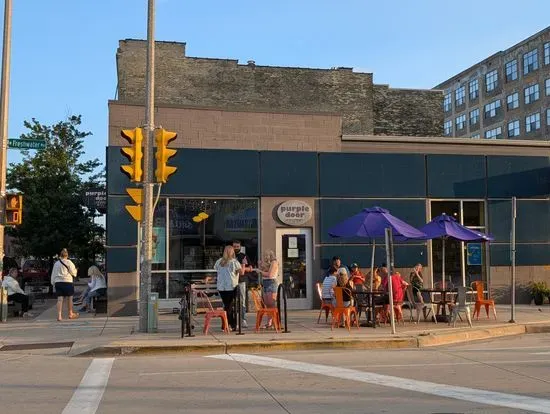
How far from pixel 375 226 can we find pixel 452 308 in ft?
8.73

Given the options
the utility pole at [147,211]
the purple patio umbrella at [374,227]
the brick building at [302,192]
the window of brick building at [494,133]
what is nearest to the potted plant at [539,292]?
the brick building at [302,192]

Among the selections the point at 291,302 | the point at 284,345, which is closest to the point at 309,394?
the point at 284,345

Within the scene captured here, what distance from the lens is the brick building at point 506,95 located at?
204ft

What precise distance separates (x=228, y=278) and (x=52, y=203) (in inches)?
648

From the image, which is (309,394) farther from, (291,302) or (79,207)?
(79,207)

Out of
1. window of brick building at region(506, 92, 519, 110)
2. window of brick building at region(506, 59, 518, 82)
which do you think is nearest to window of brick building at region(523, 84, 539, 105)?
window of brick building at region(506, 92, 519, 110)

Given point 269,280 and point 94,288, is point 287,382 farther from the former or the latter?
point 94,288

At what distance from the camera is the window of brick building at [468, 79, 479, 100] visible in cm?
7506

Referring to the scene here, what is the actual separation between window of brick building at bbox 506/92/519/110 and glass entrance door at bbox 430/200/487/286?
51790 mm

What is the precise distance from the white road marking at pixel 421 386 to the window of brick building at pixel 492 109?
6640cm

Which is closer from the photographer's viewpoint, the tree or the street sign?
the street sign

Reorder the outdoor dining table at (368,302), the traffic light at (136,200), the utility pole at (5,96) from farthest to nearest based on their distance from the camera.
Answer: the utility pole at (5,96), the outdoor dining table at (368,302), the traffic light at (136,200)

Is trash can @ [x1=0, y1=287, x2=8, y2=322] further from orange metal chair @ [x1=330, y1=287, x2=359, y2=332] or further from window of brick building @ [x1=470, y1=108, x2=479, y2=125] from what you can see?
window of brick building @ [x1=470, y1=108, x2=479, y2=125]

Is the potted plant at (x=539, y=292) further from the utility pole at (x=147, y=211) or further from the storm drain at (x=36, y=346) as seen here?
the storm drain at (x=36, y=346)
